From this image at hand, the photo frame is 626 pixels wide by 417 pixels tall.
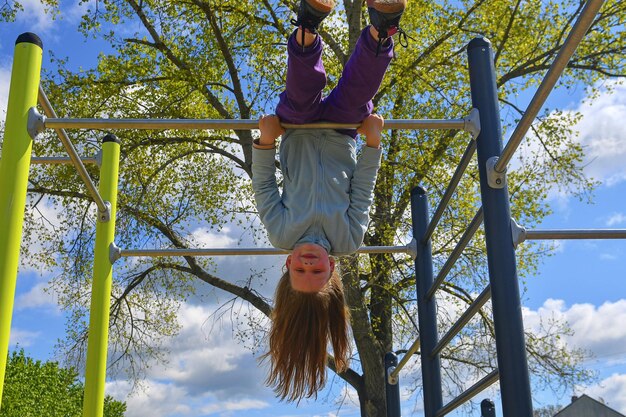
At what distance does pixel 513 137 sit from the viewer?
6.90ft

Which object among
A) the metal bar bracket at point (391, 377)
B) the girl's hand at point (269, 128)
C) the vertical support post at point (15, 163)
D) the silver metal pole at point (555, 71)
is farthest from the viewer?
the metal bar bracket at point (391, 377)

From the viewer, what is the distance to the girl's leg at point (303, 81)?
90.9 inches

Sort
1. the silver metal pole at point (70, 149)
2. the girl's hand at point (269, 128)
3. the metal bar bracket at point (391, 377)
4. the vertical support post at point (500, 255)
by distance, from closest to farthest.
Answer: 1. the vertical support post at point (500, 255)
2. the girl's hand at point (269, 128)
3. the silver metal pole at point (70, 149)
4. the metal bar bracket at point (391, 377)

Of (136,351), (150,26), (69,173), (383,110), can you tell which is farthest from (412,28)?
(136,351)

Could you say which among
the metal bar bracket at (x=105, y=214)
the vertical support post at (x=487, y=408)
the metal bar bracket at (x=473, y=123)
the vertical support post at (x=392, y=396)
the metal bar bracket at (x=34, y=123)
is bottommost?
the vertical support post at (x=487, y=408)

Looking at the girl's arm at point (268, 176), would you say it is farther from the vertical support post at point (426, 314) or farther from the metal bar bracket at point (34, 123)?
the vertical support post at point (426, 314)

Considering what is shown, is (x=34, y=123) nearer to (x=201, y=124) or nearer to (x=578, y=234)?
(x=201, y=124)

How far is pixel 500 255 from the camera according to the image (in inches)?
88.2

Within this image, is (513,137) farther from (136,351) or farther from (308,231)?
(136,351)

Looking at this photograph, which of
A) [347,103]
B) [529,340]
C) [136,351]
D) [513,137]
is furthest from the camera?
[136,351]

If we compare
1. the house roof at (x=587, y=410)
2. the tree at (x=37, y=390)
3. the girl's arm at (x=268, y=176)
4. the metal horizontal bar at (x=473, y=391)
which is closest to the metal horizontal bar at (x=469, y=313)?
the metal horizontal bar at (x=473, y=391)

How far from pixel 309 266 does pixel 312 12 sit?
0.85m

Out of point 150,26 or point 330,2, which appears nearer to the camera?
point 330,2

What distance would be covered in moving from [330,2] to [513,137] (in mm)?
706
